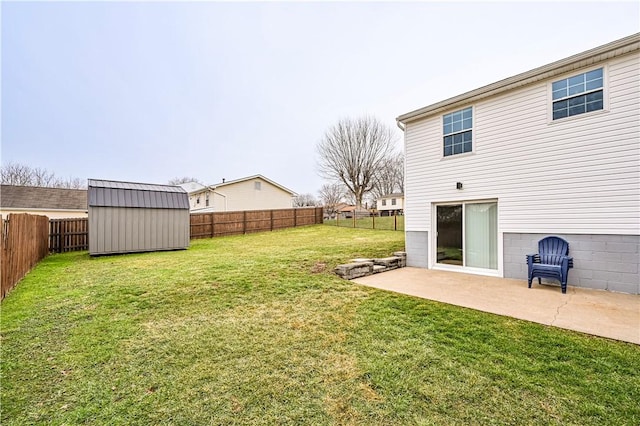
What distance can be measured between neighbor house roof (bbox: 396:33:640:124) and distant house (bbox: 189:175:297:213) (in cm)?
1763

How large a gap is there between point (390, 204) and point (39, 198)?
34.0 meters

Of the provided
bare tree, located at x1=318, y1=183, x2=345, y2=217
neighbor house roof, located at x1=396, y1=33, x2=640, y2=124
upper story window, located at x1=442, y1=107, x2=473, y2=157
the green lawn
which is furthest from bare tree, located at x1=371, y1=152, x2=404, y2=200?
the green lawn

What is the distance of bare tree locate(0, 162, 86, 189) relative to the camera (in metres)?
28.6

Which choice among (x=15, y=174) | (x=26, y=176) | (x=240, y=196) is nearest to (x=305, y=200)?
(x=240, y=196)

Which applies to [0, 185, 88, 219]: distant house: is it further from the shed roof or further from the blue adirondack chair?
the blue adirondack chair

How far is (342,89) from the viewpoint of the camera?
2225cm

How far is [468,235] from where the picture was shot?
7.25 m

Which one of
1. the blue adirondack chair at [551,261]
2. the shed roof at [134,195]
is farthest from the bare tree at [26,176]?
the blue adirondack chair at [551,261]

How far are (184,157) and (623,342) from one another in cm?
3811

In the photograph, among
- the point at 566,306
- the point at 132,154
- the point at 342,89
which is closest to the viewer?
the point at 566,306

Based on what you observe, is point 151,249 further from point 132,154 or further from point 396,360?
point 132,154

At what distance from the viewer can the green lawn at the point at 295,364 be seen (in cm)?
217

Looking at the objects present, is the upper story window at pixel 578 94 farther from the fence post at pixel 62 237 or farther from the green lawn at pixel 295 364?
the fence post at pixel 62 237

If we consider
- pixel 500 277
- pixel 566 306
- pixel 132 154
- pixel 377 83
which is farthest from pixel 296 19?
pixel 132 154
